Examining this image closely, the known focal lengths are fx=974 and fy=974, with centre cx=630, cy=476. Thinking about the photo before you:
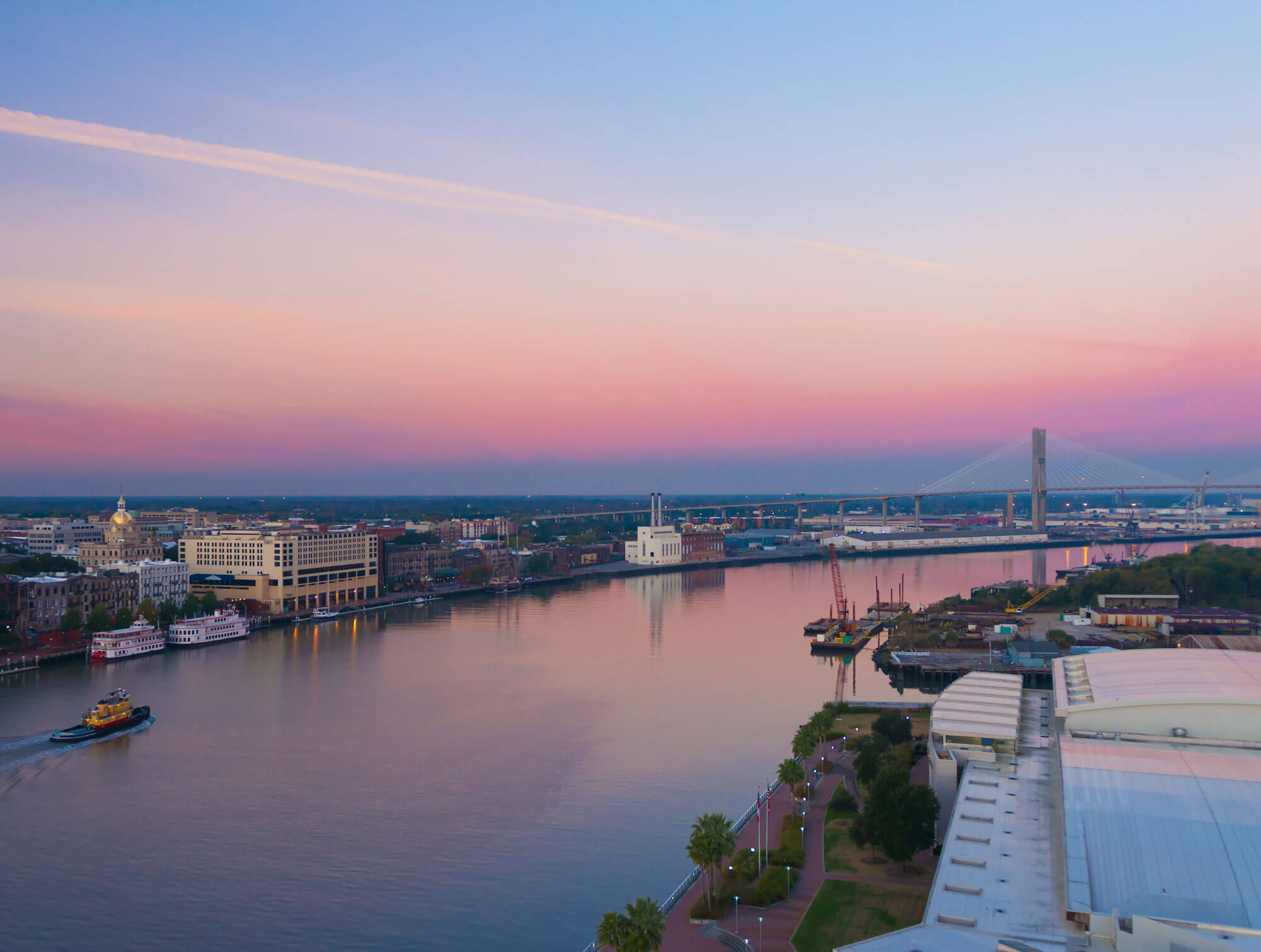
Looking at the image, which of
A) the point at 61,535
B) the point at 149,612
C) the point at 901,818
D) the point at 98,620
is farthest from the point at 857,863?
the point at 61,535

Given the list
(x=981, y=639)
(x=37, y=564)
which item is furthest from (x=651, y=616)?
(x=37, y=564)

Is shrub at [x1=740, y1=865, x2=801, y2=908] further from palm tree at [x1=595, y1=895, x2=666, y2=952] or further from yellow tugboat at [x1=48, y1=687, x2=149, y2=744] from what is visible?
yellow tugboat at [x1=48, y1=687, x2=149, y2=744]

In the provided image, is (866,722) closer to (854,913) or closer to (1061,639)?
(854,913)

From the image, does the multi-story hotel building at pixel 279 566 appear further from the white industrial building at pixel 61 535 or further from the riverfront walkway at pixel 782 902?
the riverfront walkway at pixel 782 902

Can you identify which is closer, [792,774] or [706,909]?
[706,909]

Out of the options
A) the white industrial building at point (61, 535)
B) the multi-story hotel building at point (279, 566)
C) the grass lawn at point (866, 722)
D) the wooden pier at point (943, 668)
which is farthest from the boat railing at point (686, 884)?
the white industrial building at point (61, 535)

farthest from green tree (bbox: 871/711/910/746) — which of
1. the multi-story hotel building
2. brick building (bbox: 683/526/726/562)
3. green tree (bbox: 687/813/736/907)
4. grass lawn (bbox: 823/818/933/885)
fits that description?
brick building (bbox: 683/526/726/562)
